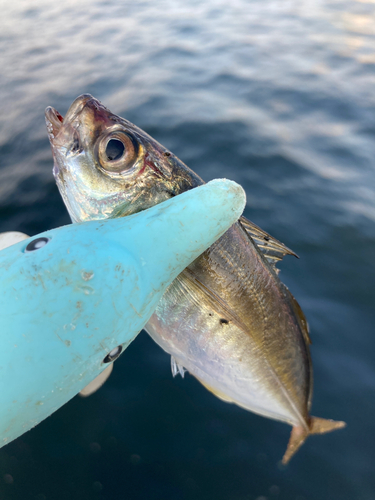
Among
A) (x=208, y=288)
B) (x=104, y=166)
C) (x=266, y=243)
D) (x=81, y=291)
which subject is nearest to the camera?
(x=81, y=291)

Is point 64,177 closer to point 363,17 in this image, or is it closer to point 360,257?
point 360,257

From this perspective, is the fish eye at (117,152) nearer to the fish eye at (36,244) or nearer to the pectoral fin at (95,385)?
the fish eye at (36,244)

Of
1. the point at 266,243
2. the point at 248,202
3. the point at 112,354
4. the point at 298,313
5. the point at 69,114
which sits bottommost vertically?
the point at 248,202

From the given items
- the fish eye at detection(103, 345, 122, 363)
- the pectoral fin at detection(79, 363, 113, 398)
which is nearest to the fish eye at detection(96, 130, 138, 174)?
the fish eye at detection(103, 345, 122, 363)

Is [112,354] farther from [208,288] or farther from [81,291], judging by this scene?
[208,288]

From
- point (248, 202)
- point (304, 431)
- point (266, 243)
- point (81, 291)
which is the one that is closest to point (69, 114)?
point (81, 291)

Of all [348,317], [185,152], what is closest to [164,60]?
[185,152]

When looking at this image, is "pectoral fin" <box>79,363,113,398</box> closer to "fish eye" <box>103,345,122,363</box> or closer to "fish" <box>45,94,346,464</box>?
"fish" <box>45,94,346,464</box>

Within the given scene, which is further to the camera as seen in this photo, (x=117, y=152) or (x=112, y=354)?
(x=117, y=152)
